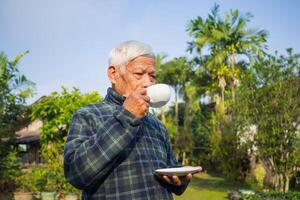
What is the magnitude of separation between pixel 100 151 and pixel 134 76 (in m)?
0.39

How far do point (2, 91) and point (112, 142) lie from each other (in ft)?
35.1

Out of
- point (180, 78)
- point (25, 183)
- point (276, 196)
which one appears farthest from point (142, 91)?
point (180, 78)

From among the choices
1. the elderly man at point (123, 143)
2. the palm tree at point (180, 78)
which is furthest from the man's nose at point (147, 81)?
the palm tree at point (180, 78)

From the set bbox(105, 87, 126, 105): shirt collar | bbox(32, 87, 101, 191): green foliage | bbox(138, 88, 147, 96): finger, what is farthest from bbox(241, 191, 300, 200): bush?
bbox(138, 88, 147, 96): finger

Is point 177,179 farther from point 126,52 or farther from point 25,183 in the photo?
point 25,183

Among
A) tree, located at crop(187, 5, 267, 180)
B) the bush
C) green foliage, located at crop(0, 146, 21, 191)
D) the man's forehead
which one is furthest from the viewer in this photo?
tree, located at crop(187, 5, 267, 180)

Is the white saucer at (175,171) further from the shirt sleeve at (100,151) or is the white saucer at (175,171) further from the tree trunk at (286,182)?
the tree trunk at (286,182)

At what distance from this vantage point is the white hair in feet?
4.81

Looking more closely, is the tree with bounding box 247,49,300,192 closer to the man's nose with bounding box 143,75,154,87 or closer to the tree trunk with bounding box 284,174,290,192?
the tree trunk with bounding box 284,174,290,192

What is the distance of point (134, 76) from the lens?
4.74 feet

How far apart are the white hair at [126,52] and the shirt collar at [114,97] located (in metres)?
0.12

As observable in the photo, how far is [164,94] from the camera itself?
4.57 feet

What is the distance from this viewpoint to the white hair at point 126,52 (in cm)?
147

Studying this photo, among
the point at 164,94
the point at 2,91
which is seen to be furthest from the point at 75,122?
the point at 2,91
